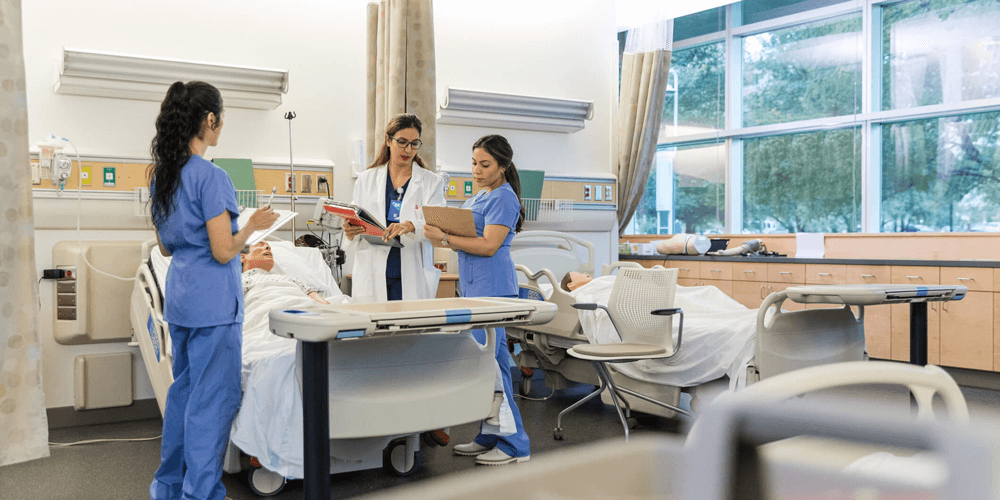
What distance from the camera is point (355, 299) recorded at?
299cm

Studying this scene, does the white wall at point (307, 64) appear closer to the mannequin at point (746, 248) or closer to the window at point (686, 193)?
the mannequin at point (746, 248)

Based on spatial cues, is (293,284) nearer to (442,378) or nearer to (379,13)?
(442,378)

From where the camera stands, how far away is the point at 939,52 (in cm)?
539

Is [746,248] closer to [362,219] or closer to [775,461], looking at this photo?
[362,219]

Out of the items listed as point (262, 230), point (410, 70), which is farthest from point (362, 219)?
point (410, 70)

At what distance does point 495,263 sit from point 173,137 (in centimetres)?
125

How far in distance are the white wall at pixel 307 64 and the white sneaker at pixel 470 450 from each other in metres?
1.77

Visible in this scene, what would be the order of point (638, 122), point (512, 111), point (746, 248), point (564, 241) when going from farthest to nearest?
point (746, 248), point (638, 122), point (564, 241), point (512, 111)

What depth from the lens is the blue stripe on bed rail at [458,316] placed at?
73.4 inches

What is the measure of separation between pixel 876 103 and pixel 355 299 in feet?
15.5

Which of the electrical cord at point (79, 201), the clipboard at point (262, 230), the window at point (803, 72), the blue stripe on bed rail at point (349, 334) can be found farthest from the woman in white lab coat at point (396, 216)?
the window at point (803, 72)

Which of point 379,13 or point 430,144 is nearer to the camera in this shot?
point 430,144

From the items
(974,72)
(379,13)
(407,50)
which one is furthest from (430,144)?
(974,72)

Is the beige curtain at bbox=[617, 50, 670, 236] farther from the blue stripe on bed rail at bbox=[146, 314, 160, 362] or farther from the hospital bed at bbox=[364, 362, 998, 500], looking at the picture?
the hospital bed at bbox=[364, 362, 998, 500]
